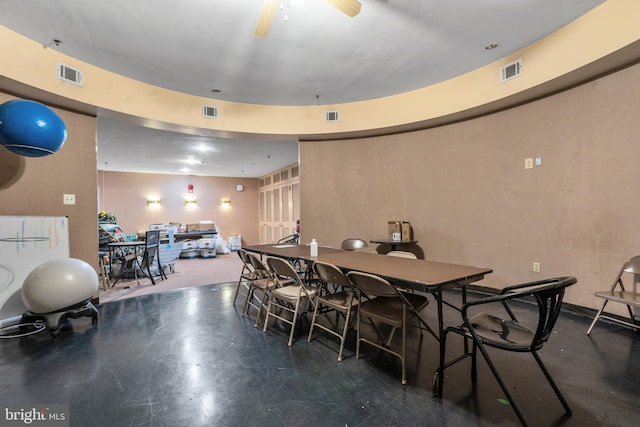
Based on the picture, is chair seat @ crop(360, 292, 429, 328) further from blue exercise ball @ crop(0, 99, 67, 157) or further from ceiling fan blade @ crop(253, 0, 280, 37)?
blue exercise ball @ crop(0, 99, 67, 157)

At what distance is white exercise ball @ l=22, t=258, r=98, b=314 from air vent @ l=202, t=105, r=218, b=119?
2.62 meters

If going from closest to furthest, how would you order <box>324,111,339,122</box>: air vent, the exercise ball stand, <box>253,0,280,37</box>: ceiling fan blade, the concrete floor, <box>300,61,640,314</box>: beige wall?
the concrete floor → <box>253,0,280,37</box>: ceiling fan blade → the exercise ball stand → <box>300,61,640,314</box>: beige wall → <box>324,111,339,122</box>: air vent

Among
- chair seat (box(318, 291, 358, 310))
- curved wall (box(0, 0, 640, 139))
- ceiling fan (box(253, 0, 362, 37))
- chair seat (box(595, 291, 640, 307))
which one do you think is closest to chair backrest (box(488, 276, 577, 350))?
chair seat (box(318, 291, 358, 310))

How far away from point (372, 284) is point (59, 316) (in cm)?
311

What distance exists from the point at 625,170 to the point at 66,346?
5.56m

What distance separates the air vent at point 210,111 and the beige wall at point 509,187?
1.56 m

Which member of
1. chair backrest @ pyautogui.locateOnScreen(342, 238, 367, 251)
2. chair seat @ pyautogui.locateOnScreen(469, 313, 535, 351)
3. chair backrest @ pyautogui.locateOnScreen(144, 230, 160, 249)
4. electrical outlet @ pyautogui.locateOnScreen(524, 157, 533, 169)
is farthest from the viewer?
chair backrest @ pyautogui.locateOnScreen(144, 230, 160, 249)

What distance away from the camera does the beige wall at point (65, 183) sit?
3059mm

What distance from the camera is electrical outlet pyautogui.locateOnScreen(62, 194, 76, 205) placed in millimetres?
3444

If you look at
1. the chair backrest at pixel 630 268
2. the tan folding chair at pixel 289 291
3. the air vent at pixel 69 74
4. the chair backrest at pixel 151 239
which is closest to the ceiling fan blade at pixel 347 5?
the tan folding chair at pixel 289 291

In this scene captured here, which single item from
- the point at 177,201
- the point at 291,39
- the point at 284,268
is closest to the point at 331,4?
the point at 291,39

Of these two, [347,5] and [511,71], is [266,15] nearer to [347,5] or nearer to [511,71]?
[347,5]

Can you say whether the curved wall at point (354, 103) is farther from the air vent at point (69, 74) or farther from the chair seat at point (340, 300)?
the chair seat at point (340, 300)

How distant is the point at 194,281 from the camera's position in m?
5.01
